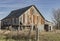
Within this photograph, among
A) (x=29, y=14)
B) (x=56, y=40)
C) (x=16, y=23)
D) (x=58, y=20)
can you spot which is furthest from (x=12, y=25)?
(x=58, y=20)

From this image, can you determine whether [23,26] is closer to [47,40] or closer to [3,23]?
[3,23]

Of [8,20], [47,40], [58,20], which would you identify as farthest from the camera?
[58,20]

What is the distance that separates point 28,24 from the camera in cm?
4253

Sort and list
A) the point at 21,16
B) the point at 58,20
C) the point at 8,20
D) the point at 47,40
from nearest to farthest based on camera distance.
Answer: the point at 47,40, the point at 21,16, the point at 8,20, the point at 58,20

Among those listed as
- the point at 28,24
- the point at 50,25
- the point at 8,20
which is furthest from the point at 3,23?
the point at 50,25

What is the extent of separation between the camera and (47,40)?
56.3 feet

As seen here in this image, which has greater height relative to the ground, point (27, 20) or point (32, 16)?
point (32, 16)

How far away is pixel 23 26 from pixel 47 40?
81.9ft

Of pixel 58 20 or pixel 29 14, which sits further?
pixel 58 20

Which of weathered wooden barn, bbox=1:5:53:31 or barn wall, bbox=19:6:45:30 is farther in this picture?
barn wall, bbox=19:6:45:30

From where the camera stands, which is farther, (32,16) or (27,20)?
(32,16)

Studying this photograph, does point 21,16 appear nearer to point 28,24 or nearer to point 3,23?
point 28,24

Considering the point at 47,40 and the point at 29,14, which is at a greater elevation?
the point at 29,14

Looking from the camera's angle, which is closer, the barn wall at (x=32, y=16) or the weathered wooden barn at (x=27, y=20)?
the weathered wooden barn at (x=27, y=20)
